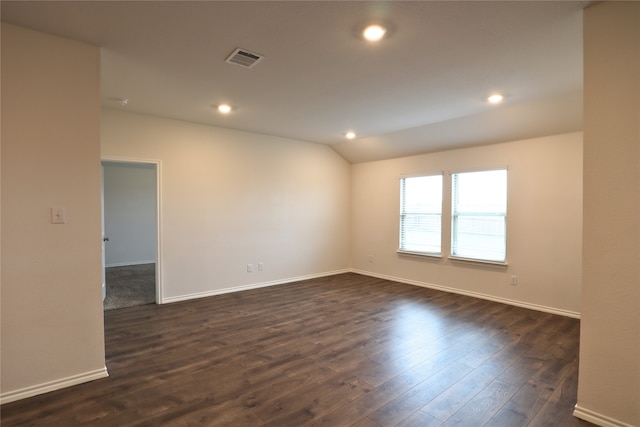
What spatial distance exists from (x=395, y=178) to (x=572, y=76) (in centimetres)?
329

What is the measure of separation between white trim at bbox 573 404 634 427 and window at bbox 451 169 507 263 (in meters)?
2.83

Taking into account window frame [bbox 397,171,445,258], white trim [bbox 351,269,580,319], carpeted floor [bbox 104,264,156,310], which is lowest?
carpeted floor [bbox 104,264,156,310]

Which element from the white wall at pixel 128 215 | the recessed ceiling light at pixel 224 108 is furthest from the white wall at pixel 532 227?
the white wall at pixel 128 215

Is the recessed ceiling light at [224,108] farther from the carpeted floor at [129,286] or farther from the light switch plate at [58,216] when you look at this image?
the carpeted floor at [129,286]

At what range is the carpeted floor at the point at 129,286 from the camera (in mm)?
4570

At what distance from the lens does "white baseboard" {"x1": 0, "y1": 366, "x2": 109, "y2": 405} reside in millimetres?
2150

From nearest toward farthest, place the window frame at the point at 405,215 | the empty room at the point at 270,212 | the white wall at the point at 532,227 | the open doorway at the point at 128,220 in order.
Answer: the empty room at the point at 270,212 → the white wall at the point at 532,227 → the window frame at the point at 405,215 → the open doorway at the point at 128,220

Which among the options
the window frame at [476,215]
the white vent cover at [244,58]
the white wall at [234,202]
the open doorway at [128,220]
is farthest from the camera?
the open doorway at [128,220]

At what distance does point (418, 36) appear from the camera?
2.29 m

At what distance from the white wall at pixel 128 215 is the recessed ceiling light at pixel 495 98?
716 centimetres

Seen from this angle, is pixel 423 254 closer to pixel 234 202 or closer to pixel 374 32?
pixel 234 202

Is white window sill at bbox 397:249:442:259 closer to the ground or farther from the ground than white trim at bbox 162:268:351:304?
farther from the ground

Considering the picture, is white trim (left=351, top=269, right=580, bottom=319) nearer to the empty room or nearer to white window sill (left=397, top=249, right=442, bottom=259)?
the empty room

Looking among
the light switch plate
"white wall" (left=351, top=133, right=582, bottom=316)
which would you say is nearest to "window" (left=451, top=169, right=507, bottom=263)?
"white wall" (left=351, top=133, right=582, bottom=316)
